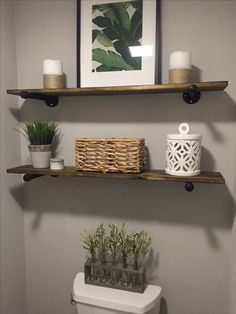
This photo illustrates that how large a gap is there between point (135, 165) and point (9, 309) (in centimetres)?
90

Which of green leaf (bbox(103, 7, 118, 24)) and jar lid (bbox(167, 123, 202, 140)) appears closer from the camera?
jar lid (bbox(167, 123, 202, 140))

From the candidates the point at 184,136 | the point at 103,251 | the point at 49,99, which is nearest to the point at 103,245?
the point at 103,251

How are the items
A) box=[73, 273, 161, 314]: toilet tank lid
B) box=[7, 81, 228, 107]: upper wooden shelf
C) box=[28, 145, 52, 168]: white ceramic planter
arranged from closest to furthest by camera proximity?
box=[7, 81, 228, 107]: upper wooden shelf → box=[73, 273, 161, 314]: toilet tank lid → box=[28, 145, 52, 168]: white ceramic planter

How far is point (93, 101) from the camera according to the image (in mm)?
1153

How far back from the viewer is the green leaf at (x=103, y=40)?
1079 millimetres

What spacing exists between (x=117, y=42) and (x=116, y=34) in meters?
0.03

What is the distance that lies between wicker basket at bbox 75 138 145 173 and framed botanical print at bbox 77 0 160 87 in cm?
25

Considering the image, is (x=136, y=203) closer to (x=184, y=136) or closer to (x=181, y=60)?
(x=184, y=136)

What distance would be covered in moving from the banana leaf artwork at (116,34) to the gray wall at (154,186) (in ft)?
0.34

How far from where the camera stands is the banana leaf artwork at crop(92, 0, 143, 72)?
1.05m

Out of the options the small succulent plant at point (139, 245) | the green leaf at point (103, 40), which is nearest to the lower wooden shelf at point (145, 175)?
the small succulent plant at point (139, 245)

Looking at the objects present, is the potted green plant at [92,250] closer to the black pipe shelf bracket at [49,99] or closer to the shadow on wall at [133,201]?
the shadow on wall at [133,201]

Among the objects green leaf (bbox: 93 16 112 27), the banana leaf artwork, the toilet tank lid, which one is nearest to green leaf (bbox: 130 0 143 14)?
the banana leaf artwork

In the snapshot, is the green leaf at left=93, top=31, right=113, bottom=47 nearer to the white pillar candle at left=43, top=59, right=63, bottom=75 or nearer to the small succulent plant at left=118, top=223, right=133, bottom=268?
the white pillar candle at left=43, top=59, right=63, bottom=75
